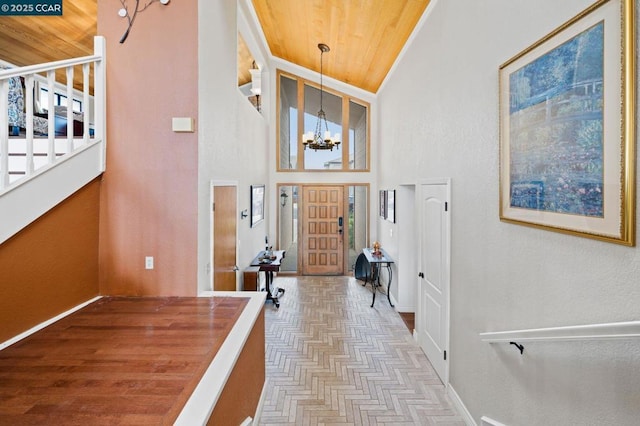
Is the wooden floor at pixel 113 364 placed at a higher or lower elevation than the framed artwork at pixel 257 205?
lower

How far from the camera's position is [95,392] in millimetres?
1586

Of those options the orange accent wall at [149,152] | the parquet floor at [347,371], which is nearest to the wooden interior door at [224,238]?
the orange accent wall at [149,152]

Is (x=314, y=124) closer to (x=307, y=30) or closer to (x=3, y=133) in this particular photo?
(x=307, y=30)

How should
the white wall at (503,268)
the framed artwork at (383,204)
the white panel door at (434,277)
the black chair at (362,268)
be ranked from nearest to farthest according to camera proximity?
the white wall at (503,268) < the white panel door at (434,277) < the framed artwork at (383,204) < the black chair at (362,268)

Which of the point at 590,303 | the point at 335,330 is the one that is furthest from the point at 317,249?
the point at 590,303

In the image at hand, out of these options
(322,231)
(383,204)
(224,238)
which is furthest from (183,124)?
(322,231)

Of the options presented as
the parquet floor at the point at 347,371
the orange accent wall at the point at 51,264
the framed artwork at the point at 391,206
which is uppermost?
the framed artwork at the point at 391,206

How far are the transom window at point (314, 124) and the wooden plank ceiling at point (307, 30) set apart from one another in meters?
1.22

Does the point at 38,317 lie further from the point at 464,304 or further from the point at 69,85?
the point at 464,304

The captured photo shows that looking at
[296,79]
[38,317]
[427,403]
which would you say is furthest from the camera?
[296,79]

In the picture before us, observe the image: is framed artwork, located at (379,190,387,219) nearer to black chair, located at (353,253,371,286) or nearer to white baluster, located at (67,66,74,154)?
black chair, located at (353,253,371,286)

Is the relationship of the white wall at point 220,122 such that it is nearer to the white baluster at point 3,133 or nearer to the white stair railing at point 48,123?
the white stair railing at point 48,123

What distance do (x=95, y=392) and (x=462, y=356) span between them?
A: 264 centimetres

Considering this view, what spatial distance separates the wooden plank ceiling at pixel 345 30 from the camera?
399 cm
